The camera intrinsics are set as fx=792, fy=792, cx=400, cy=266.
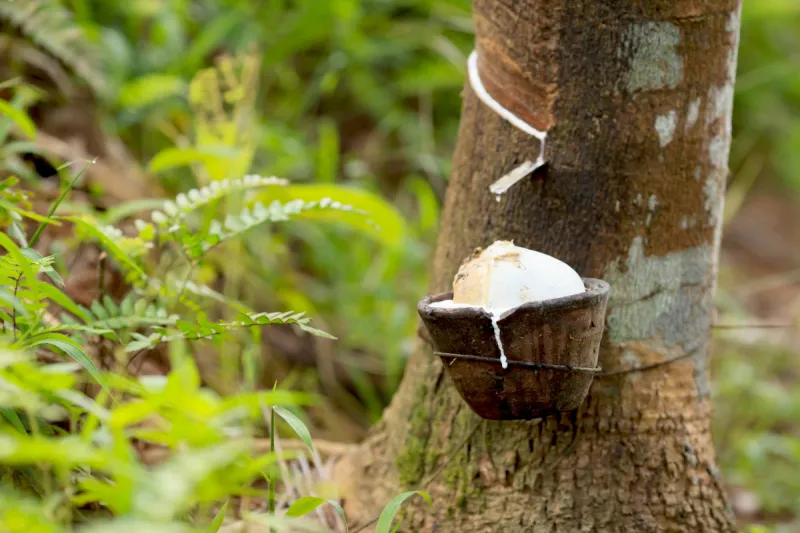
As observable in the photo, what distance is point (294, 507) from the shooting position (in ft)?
3.94

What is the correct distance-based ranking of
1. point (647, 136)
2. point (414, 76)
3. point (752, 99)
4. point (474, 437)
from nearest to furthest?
1. point (647, 136)
2. point (474, 437)
3. point (414, 76)
4. point (752, 99)

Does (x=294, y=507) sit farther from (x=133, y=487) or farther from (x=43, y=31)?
(x=43, y=31)

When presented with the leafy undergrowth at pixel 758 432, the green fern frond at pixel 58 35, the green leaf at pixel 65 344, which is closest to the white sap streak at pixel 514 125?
the green leaf at pixel 65 344

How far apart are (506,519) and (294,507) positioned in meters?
0.51

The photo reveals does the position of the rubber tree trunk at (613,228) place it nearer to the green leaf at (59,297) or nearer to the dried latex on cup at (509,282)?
the dried latex on cup at (509,282)

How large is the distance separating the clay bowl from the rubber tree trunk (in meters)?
0.20

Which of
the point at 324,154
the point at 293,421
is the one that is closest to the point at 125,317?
the point at 293,421

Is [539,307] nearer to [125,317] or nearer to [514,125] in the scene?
[514,125]

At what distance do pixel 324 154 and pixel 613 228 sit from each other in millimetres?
1560

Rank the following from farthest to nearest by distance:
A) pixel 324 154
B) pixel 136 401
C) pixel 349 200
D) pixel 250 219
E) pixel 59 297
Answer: pixel 324 154, pixel 349 200, pixel 250 219, pixel 59 297, pixel 136 401

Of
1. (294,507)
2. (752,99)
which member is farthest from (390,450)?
(752,99)

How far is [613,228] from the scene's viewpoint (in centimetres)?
151

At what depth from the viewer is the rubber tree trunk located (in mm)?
1472

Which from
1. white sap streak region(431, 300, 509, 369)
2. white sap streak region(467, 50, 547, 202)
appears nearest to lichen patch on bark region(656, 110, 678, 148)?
white sap streak region(467, 50, 547, 202)
